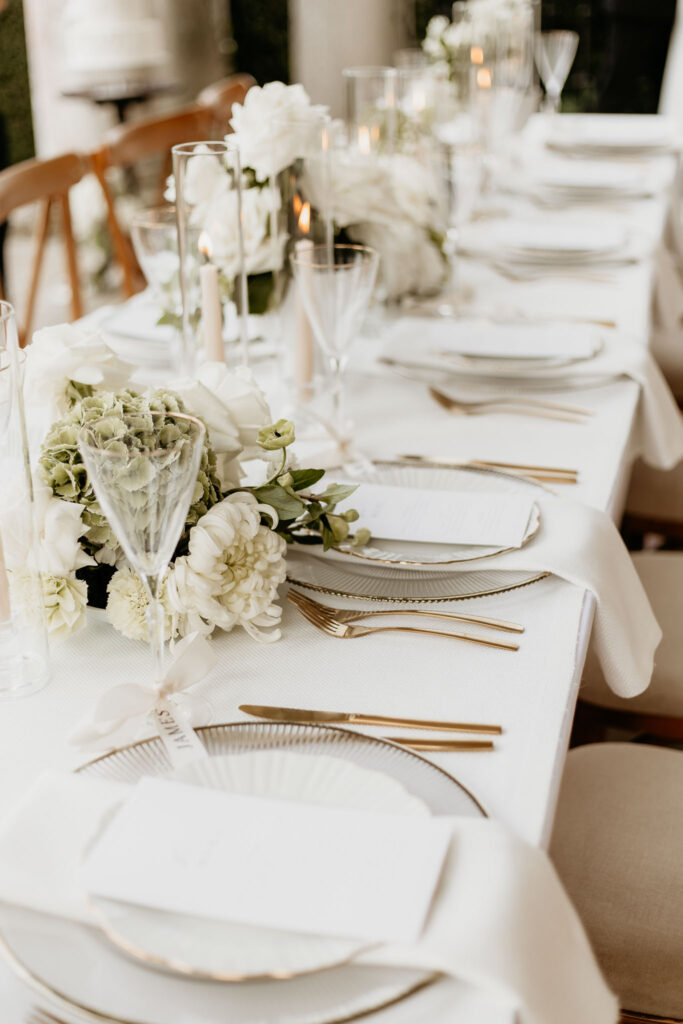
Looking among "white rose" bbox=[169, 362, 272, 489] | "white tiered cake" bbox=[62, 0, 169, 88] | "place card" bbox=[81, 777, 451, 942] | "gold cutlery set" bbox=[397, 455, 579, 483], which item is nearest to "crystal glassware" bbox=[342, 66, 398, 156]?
"gold cutlery set" bbox=[397, 455, 579, 483]

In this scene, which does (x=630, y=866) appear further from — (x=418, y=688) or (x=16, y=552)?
(x=16, y=552)

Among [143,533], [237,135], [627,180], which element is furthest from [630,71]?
[143,533]

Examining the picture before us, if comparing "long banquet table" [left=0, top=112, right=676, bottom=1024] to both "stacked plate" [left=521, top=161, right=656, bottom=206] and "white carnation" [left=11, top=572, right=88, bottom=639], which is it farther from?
"stacked plate" [left=521, top=161, right=656, bottom=206]

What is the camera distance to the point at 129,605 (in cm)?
94

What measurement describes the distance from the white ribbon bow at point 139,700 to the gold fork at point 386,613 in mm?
137

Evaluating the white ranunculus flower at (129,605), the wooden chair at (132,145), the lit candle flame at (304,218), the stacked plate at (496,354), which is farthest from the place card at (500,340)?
the wooden chair at (132,145)

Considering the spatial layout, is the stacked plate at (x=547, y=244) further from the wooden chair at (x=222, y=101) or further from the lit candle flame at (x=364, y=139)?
the wooden chair at (x=222, y=101)

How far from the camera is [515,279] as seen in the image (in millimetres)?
2135

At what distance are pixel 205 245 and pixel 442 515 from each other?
493 mm

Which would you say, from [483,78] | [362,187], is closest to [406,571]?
[362,187]

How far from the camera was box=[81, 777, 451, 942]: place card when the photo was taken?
63 cm

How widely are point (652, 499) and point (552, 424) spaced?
0.67 metres

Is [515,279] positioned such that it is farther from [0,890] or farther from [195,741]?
[0,890]

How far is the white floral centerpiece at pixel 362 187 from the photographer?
1461 mm
